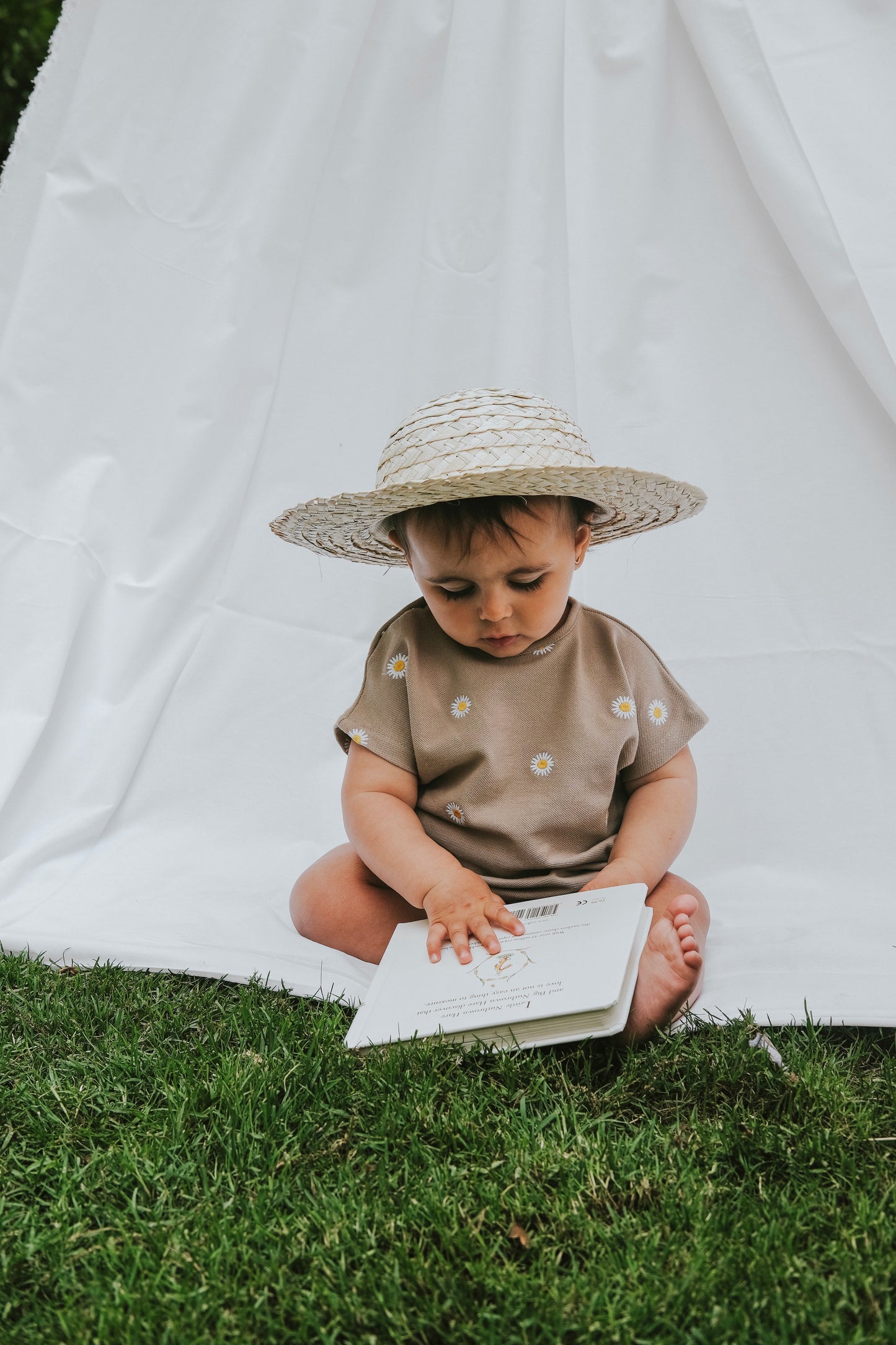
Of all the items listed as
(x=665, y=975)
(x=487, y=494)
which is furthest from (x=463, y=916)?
(x=487, y=494)

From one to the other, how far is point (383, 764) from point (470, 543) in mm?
317

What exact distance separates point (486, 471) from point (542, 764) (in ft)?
1.27

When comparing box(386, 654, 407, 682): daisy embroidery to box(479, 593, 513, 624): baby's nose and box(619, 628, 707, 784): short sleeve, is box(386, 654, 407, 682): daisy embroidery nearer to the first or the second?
box(479, 593, 513, 624): baby's nose

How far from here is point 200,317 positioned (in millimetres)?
2021

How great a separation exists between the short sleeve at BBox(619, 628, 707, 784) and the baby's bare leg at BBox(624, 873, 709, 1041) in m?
0.25

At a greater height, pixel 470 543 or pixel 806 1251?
pixel 470 543

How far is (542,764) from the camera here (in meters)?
1.48

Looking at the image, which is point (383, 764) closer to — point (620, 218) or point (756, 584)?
point (756, 584)

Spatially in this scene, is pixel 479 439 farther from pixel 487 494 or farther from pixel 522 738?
pixel 522 738

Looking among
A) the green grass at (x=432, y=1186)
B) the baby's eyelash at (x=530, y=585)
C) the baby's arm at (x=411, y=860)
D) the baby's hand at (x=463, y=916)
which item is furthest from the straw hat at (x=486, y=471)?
the green grass at (x=432, y=1186)

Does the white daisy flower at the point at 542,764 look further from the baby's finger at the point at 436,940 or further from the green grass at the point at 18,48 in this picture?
the green grass at the point at 18,48

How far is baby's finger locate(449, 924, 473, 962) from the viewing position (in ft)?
4.21

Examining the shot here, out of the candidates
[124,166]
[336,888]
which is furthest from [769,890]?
[124,166]

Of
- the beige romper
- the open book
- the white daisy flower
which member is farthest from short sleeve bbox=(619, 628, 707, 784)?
the open book
